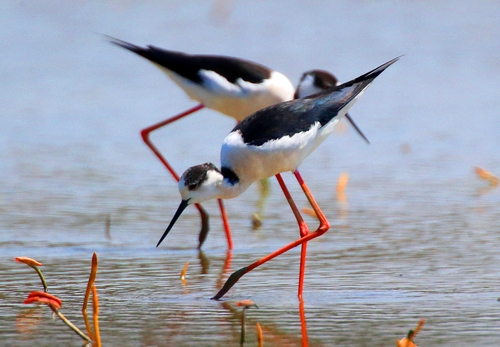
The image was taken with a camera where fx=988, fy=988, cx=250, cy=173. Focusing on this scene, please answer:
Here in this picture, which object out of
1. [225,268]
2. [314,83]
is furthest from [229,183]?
[314,83]

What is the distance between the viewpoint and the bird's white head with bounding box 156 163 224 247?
4.83 m

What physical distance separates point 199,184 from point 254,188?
2.42m

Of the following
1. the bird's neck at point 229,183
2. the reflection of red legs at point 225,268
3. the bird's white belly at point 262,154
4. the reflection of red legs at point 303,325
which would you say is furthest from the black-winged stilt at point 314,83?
the reflection of red legs at point 303,325

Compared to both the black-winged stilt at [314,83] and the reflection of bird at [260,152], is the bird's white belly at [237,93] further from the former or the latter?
the reflection of bird at [260,152]

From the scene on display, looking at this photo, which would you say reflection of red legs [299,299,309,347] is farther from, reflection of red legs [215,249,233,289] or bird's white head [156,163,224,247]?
bird's white head [156,163,224,247]

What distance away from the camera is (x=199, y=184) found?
484 cm

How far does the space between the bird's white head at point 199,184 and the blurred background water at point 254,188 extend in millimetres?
432

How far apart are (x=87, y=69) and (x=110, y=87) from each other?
75 cm

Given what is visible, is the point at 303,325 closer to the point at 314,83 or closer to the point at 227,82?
the point at 227,82

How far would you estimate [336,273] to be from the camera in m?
5.02

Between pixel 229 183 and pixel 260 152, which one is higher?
pixel 260 152

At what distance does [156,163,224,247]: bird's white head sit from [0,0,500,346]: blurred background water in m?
0.43

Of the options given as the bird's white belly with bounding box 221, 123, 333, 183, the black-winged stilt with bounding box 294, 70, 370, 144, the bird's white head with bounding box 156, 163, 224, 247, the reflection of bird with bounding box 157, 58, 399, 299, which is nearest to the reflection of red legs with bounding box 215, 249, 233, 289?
the reflection of bird with bounding box 157, 58, 399, 299

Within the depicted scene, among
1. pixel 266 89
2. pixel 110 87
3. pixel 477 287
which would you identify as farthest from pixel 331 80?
pixel 110 87
